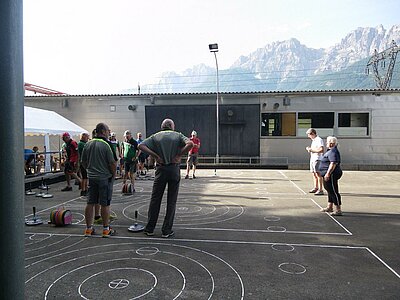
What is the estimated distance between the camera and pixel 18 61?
1.13 meters

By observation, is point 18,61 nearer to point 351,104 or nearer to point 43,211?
point 43,211

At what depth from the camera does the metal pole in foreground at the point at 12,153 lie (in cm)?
106

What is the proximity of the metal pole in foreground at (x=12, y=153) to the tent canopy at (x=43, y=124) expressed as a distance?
11860 mm

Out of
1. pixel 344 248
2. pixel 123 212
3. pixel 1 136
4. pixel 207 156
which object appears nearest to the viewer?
pixel 1 136

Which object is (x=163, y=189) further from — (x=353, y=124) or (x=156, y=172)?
(x=353, y=124)

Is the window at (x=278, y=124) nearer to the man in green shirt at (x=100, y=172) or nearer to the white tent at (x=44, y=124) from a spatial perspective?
the white tent at (x=44, y=124)

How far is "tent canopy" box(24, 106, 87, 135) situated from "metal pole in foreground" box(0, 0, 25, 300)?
11860 millimetres

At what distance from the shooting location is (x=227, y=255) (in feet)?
14.9

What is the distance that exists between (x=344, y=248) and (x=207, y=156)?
14091 millimetres

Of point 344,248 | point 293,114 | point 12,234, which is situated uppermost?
point 293,114

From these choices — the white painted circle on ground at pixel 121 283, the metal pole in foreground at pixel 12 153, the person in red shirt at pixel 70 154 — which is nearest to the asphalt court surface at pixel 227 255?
the white painted circle on ground at pixel 121 283

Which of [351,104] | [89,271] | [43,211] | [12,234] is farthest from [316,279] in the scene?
[351,104]

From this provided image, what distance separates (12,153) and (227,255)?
3.91 m

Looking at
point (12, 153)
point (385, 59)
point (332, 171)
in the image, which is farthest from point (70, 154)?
point (385, 59)
